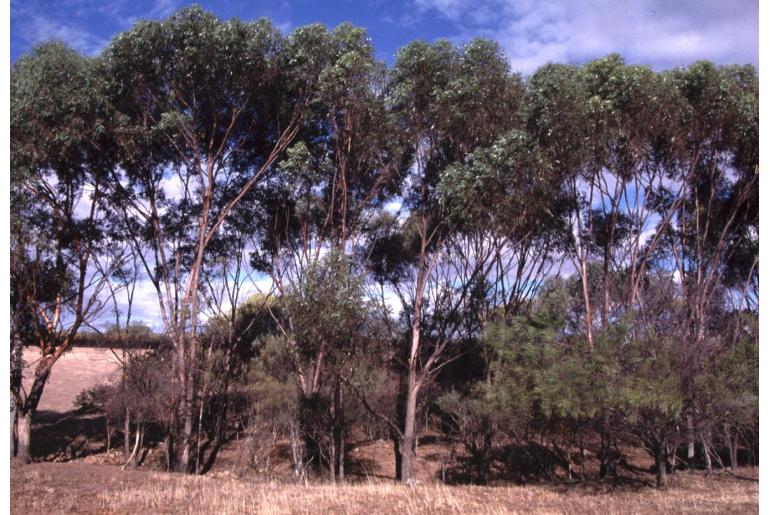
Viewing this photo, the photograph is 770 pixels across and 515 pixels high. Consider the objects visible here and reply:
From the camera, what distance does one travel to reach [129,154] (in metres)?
15.7

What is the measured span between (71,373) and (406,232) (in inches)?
660

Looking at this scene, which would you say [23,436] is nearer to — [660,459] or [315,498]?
[315,498]

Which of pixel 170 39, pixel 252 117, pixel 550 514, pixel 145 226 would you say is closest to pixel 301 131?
pixel 252 117

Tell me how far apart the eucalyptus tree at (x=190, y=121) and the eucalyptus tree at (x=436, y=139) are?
2616 mm

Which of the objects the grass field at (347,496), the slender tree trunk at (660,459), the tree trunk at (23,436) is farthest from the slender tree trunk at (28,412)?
the slender tree trunk at (660,459)

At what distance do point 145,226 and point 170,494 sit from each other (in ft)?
35.1

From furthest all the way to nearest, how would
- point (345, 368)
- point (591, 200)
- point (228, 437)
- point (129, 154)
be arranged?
point (228, 437), point (591, 200), point (129, 154), point (345, 368)

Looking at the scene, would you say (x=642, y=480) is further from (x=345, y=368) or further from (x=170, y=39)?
(x=170, y=39)

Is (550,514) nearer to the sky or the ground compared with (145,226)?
nearer to the ground

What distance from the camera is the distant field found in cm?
1866

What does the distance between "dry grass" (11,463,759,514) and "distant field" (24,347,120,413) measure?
5.81 meters

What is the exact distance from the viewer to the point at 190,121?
52.4 ft

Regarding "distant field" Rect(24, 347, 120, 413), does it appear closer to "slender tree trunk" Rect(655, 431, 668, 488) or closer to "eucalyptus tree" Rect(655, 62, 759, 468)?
"slender tree trunk" Rect(655, 431, 668, 488)

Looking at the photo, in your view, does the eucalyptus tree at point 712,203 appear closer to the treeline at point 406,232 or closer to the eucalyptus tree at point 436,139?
the treeline at point 406,232
